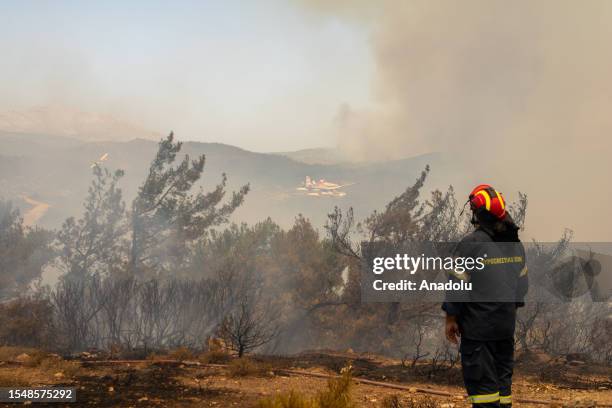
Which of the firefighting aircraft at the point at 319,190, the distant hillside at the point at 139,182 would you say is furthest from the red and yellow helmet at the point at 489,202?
the firefighting aircraft at the point at 319,190

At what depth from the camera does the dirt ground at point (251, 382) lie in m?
7.34

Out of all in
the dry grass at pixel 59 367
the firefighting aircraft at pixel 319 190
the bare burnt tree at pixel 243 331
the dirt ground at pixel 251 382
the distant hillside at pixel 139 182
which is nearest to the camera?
the dirt ground at pixel 251 382

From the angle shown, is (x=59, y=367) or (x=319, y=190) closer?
(x=59, y=367)

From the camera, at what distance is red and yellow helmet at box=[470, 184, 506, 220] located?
4418mm

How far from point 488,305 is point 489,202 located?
0.85 meters

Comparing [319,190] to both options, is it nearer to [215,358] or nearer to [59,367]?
[215,358]

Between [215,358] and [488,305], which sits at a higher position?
[488,305]

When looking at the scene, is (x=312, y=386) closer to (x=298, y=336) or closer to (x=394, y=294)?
(x=394, y=294)

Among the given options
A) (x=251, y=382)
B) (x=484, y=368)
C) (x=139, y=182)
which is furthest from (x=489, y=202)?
(x=139, y=182)

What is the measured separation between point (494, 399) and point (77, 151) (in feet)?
541

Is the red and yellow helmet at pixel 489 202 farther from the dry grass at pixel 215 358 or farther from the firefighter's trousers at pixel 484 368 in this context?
the dry grass at pixel 215 358

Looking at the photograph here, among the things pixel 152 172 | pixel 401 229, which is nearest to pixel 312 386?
pixel 401 229

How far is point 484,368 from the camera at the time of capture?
4332 millimetres

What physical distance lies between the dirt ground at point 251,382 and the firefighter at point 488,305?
8.49 feet
